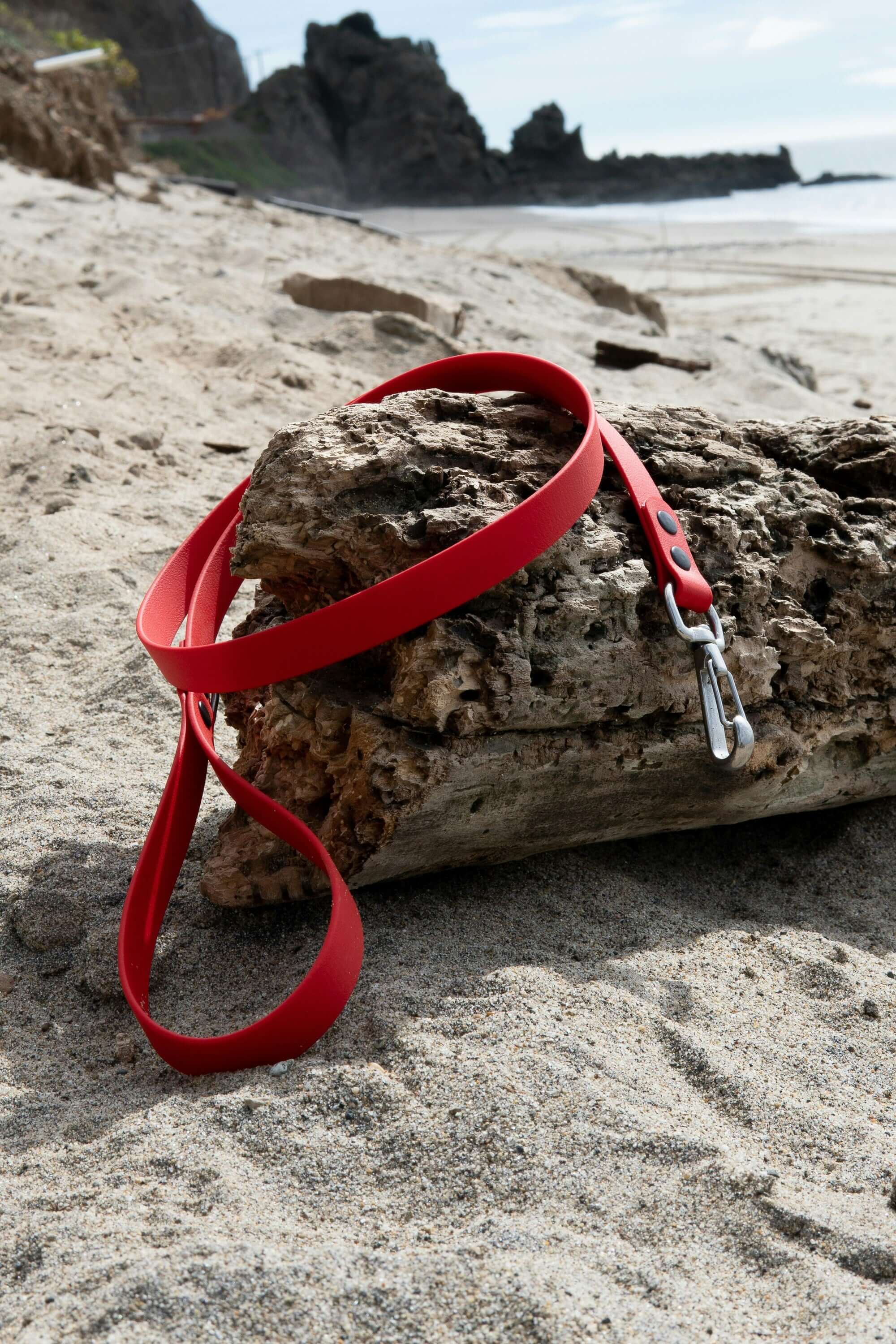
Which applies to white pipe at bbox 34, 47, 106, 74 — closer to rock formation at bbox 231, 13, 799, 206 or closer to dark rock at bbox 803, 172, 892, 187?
rock formation at bbox 231, 13, 799, 206

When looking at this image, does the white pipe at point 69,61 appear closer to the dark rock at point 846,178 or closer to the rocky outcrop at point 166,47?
the rocky outcrop at point 166,47

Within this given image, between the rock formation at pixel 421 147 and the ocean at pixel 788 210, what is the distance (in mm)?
2677

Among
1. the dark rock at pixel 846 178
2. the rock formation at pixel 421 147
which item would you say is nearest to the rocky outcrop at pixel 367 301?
the rock formation at pixel 421 147

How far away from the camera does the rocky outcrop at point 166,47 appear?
4125cm

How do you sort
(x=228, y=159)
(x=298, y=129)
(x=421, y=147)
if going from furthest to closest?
(x=421, y=147) → (x=298, y=129) → (x=228, y=159)

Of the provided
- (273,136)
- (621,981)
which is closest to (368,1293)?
(621,981)

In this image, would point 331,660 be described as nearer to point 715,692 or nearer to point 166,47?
point 715,692

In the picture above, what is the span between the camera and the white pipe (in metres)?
16.6

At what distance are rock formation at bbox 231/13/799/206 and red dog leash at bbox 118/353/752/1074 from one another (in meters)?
53.5

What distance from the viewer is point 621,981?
1.86 m

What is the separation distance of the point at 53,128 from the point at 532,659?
12.5 meters

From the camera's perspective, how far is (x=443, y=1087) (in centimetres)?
158

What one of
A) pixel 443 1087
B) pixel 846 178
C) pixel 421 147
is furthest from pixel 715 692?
pixel 846 178

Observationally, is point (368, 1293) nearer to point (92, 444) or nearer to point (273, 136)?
point (92, 444)
